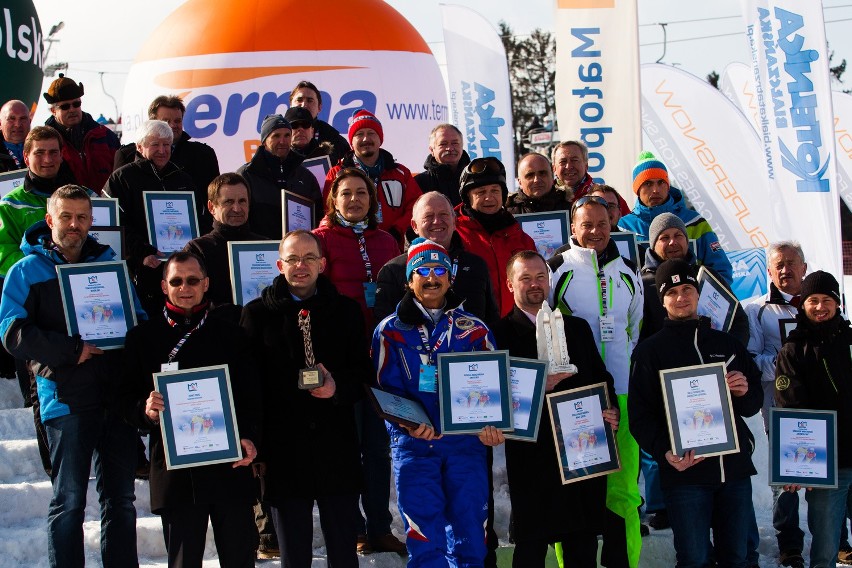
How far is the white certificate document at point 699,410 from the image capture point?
6098 mm

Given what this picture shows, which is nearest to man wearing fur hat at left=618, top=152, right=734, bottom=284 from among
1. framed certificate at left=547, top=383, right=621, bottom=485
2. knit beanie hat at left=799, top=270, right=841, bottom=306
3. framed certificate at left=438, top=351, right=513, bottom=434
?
knit beanie hat at left=799, top=270, right=841, bottom=306

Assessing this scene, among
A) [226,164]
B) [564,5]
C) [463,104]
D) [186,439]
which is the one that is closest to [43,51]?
[226,164]

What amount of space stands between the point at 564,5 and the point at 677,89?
6.83 m

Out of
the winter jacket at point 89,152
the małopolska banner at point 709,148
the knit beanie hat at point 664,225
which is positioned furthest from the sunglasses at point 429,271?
the małopolska banner at point 709,148

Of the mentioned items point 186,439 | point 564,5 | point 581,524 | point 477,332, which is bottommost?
point 581,524

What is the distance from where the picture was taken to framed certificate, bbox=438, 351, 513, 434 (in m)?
5.74

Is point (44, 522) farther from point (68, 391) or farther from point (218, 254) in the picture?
point (218, 254)

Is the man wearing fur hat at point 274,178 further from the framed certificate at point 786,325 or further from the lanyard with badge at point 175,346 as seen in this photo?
the framed certificate at point 786,325

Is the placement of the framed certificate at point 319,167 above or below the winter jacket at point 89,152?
below

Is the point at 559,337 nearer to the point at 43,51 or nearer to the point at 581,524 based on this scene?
the point at 581,524

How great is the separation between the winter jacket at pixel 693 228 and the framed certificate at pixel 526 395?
252cm

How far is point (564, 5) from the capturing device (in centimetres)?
1226

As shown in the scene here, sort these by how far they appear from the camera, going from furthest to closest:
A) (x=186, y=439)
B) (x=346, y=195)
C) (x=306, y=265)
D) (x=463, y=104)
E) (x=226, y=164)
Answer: (x=463, y=104) → (x=226, y=164) → (x=346, y=195) → (x=306, y=265) → (x=186, y=439)

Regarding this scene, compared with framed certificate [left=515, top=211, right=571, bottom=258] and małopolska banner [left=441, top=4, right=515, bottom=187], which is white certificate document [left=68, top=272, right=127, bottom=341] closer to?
framed certificate [left=515, top=211, right=571, bottom=258]
